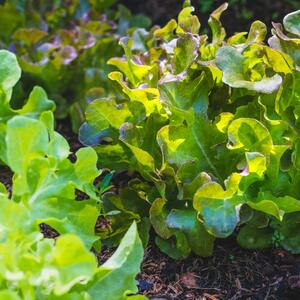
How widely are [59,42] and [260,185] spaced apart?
133 cm

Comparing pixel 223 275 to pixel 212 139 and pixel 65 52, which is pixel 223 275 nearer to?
pixel 212 139

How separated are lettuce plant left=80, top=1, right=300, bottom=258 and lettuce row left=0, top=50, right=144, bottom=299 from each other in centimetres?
25

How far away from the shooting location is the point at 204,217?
5.91 feet

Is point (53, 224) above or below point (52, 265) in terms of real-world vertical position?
below

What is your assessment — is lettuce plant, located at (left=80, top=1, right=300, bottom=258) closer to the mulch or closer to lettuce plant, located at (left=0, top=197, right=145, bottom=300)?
the mulch

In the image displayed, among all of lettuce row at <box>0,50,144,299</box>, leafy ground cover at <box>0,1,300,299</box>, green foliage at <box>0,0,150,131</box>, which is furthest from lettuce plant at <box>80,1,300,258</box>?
green foliage at <box>0,0,150,131</box>

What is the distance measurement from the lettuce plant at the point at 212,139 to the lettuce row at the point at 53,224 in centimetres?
25

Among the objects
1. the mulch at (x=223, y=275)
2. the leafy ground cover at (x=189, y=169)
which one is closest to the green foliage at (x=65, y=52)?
the leafy ground cover at (x=189, y=169)

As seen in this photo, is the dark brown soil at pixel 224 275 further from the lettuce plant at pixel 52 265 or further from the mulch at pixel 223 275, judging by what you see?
the lettuce plant at pixel 52 265

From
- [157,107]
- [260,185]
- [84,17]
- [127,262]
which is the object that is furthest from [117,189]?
[84,17]

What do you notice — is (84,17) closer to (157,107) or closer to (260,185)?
(157,107)

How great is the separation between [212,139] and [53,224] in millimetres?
576

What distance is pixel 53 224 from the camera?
1.63 meters

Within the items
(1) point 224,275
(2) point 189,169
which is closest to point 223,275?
(1) point 224,275
